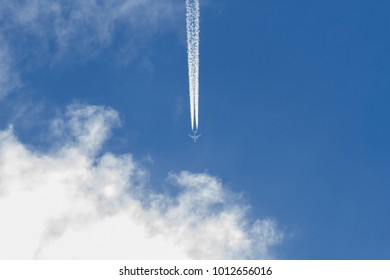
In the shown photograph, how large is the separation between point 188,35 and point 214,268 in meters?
81.3

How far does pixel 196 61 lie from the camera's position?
622ft

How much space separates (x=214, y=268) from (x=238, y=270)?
658 cm

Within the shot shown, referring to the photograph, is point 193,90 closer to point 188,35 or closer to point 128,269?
point 188,35

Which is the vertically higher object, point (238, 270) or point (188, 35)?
point (188, 35)

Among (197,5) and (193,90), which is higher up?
(197,5)

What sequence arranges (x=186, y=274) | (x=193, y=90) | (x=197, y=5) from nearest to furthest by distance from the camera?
(x=186, y=274) < (x=197, y=5) < (x=193, y=90)

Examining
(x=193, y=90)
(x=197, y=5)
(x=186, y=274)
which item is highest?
(x=197, y=5)

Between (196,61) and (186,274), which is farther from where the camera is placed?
(196,61)

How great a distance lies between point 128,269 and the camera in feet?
487

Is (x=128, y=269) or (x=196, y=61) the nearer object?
(x=128, y=269)

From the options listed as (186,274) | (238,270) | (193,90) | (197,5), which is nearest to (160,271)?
(186,274)

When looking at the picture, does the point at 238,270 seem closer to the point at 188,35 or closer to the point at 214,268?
the point at 214,268

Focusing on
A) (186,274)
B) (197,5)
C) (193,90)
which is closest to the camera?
(186,274)

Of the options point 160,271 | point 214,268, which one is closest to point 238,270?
point 214,268
